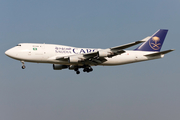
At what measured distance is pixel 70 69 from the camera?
140 feet

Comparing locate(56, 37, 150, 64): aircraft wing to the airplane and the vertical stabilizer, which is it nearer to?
the airplane

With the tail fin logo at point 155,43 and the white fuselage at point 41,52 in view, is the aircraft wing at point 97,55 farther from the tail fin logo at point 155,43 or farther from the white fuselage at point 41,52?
the tail fin logo at point 155,43

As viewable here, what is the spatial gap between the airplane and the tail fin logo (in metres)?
1.40

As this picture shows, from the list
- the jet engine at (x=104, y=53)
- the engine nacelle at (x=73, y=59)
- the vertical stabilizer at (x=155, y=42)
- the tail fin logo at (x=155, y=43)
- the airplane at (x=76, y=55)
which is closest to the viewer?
the jet engine at (x=104, y=53)

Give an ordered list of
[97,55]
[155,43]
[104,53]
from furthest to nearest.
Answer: [155,43] → [97,55] → [104,53]

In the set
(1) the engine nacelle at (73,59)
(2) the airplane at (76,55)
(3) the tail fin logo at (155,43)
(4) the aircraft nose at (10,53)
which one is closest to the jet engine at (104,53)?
(2) the airplane at (76,55)

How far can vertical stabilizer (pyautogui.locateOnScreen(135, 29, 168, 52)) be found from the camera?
4353cm

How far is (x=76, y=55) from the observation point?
3734 centimetres

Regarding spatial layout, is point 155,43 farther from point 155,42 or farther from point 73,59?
point 73,59

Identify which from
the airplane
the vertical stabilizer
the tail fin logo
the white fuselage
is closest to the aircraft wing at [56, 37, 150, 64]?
the airplane

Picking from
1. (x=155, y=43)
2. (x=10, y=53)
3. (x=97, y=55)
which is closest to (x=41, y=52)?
(x=10, y=53)

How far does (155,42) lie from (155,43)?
0.60 feet

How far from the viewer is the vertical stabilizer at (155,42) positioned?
43.5 metres

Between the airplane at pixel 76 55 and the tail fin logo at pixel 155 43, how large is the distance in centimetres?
140
